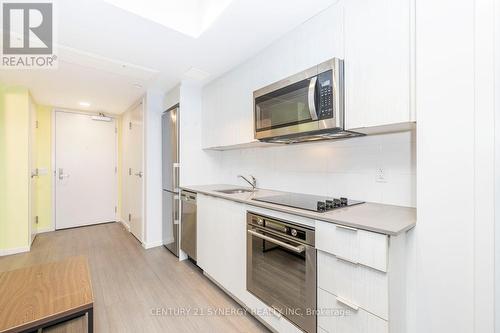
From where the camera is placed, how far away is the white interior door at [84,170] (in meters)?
4.17

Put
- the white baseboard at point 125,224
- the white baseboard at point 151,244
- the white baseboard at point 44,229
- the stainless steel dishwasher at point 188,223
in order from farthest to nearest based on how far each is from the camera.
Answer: the white baseboard at point 125,224, the white baseboard at point 44,229, the white baseboard at point 151,244, the stainless steel dishwasher at point 188,223

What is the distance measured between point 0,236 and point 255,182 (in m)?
3.47

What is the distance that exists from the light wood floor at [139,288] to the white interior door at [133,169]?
37cm

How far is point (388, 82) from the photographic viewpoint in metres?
1.22

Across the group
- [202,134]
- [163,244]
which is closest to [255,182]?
[202,134]

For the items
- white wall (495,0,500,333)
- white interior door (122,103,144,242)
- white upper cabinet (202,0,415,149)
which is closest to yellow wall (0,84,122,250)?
white interior door (122,103,144,242)

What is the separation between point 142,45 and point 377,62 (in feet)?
6.13

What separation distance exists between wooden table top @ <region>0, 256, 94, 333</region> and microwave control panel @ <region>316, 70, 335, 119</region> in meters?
1.74

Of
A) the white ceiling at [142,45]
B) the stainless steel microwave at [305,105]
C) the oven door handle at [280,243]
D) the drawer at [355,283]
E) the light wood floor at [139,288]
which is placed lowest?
the light wood floor at [139,288]

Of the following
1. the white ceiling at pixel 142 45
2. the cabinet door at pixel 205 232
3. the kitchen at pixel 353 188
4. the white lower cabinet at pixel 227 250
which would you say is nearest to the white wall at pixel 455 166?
the kitchen at pixel 353 188

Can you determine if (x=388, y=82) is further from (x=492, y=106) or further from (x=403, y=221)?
(x=403, y=221)

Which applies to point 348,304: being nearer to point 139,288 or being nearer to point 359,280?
point 359,280

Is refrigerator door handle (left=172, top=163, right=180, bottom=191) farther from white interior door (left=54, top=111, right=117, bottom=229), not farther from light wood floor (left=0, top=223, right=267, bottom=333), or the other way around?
white interior door (left=54, top=111, right=117, bottom=229)

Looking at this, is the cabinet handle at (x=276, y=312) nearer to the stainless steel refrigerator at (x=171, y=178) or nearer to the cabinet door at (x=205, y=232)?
the cabinet door at (x=205, y=232)
